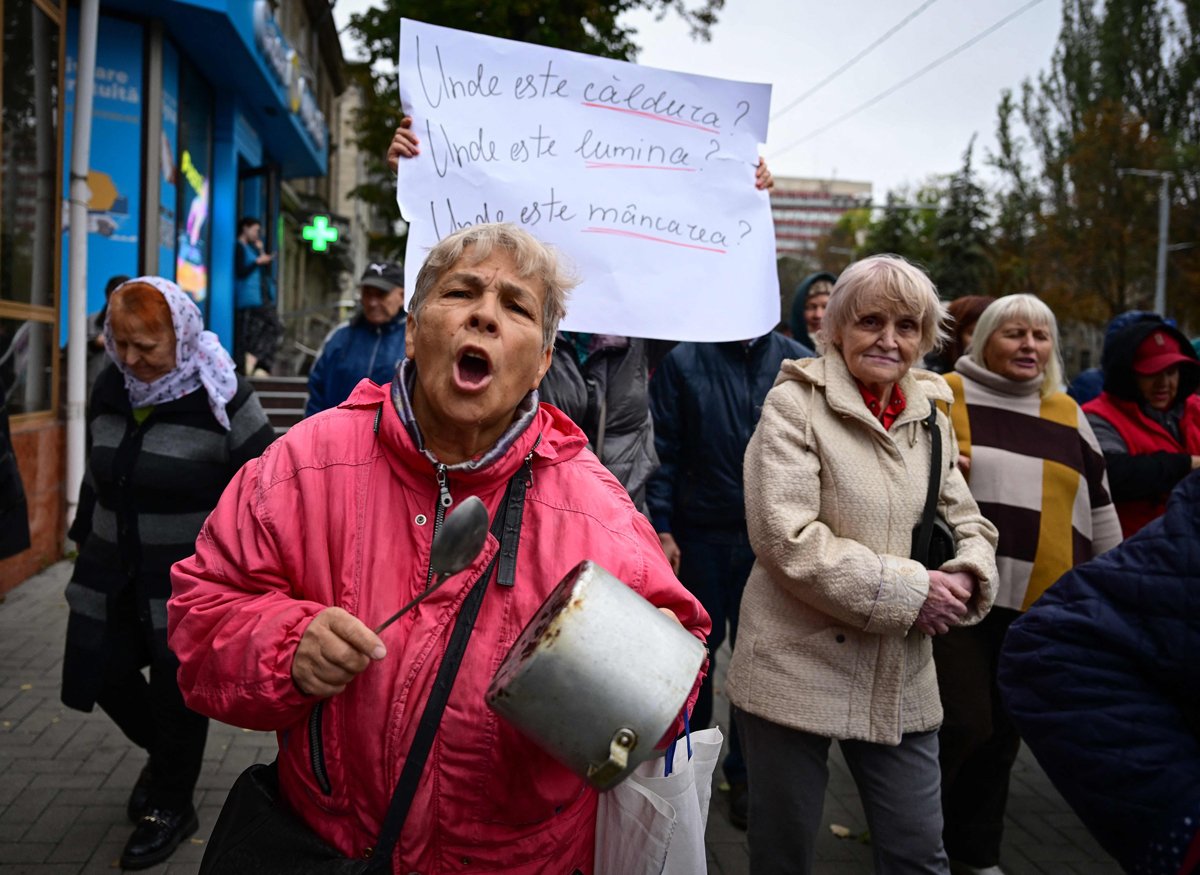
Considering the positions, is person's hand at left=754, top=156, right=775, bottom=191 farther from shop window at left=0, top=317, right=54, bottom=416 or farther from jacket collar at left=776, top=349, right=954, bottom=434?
shop window at left=0, top=317, right=54, bottom=416

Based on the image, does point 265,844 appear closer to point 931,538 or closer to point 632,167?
point 931,538

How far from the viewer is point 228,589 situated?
1.65 metres

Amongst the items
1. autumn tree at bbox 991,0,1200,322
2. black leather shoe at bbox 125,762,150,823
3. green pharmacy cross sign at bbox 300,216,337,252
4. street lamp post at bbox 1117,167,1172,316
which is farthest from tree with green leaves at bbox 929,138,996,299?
black leather shoe at bbox 125,762,150,823

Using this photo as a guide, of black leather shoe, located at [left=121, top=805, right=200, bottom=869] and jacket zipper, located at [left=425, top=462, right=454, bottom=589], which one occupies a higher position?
jacket zipper, located at [left=425, top=462, right=454, bottom=589]

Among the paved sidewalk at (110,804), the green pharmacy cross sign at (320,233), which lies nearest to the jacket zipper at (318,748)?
the paved sidewalk at (110,804)

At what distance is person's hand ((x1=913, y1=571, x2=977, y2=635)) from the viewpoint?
8.17 ft

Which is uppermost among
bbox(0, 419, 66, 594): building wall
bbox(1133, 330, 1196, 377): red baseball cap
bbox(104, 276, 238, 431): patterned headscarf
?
bbox(1133, 330, 1196, 377): red baseball cap

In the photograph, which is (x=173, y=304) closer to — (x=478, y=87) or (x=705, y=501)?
(x=478, y=87)

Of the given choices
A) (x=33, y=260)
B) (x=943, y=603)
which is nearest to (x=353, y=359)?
(x=943, y=603)

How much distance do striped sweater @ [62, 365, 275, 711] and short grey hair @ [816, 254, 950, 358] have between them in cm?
192

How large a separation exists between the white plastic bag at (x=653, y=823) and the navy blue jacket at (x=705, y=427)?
2022 mm

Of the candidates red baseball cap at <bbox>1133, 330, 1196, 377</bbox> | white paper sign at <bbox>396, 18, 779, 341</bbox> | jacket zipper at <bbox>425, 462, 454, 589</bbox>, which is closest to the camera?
jacket zipper at <bbox>425, 462, 454, 589</bbox>

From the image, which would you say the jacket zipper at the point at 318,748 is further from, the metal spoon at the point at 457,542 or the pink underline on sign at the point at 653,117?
the pink underline on sign at the point at 653,117

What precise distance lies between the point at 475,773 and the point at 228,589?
50cm
